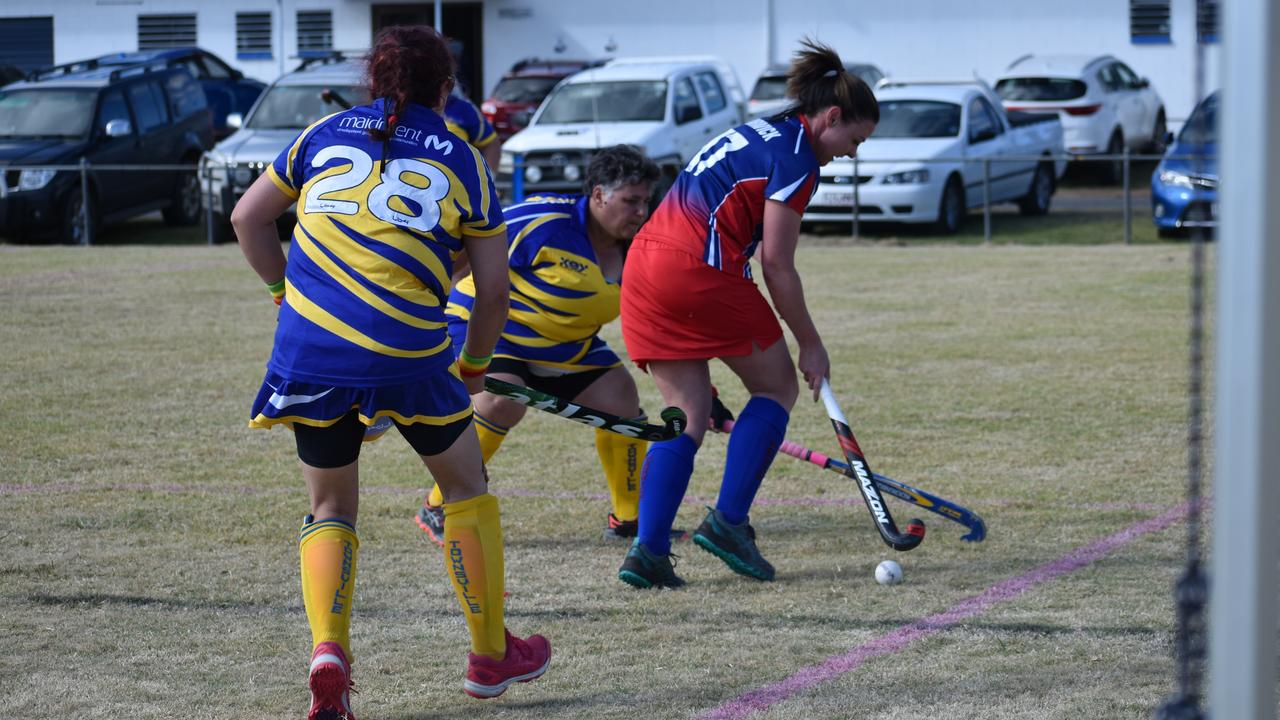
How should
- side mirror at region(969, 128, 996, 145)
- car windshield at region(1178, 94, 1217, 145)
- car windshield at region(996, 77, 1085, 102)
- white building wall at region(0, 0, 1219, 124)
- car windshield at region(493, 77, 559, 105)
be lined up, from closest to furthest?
car windshield at region(1178, 94, 1217, 145), side mirror at region(969, 128, 996, 145), car windshield at region(996, 77, 1085, 102), car windshield at region(493, 77, 559, 105), white building wall at region(0, 0, 1219, 124)

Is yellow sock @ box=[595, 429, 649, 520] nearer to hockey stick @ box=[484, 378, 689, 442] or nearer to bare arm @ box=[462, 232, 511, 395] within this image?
hockey stick @ box=[484, 378, 689, 442]

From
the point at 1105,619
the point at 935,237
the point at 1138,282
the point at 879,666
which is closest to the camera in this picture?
the point at 879,666

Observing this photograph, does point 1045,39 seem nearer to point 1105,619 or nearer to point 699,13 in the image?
point 699,13

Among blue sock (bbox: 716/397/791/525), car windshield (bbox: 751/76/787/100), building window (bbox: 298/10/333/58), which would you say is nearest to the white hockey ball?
blue sock (bbox: 716/397/791/525)

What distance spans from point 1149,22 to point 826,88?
24.6 metres

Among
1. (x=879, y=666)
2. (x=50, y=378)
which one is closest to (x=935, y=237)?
(x=50, y=378)

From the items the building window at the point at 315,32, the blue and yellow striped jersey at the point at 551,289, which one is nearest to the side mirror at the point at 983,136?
the blue and yellow striped jersey at the point at 551,289

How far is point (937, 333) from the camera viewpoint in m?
10.5

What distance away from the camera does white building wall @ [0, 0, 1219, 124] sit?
27500 mm

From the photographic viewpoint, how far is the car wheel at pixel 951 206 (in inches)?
657

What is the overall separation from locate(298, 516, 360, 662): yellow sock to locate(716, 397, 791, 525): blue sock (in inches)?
63.0

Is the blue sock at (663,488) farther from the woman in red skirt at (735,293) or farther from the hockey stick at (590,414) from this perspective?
the hockey stick at (590,414)

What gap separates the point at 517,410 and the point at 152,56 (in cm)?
1950

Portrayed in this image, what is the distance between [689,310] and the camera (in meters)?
4.96
